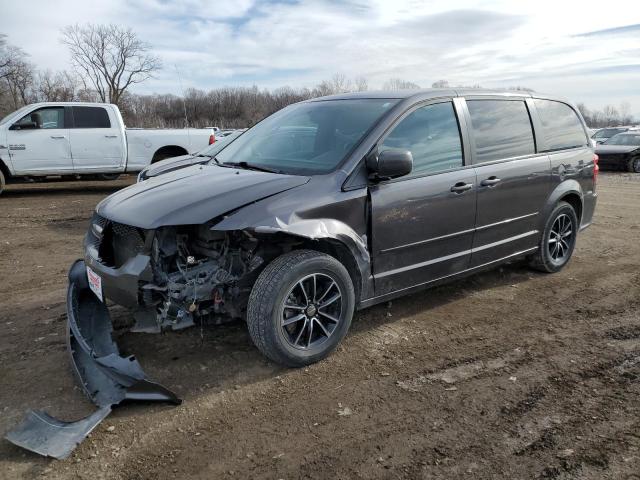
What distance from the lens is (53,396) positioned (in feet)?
10.2

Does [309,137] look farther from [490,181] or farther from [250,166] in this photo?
[490,181]

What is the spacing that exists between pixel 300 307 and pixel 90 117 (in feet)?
32.5

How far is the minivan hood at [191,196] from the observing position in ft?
10.3

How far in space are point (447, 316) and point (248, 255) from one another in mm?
1963

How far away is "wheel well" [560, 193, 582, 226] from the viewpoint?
17.8ft

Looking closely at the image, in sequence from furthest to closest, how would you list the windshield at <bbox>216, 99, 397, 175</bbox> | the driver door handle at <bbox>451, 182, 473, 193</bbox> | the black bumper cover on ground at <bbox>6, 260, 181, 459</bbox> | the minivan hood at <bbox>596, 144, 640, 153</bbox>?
the minivan hood at <bbox>596, 144, 640, 153</bbox>, the driver door handle at <bbox>451, 182, 473, 193</bbox>, the windshield at <bbox>216, 99, 397, 175</bbox>, the black bumper cover on ground at <bbox>6, 260, 181, 459</bbox>

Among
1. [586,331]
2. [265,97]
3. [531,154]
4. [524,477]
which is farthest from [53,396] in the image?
[265,97]

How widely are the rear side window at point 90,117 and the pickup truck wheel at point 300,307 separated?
381 inches

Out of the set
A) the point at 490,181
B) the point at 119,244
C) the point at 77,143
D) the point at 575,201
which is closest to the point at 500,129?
the point at 490,181

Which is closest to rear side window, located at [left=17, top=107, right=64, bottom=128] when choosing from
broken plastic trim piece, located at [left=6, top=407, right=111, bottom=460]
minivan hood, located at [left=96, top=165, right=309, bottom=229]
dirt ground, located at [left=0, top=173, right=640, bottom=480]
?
dirt ground, located at [left=0, top=173, right=640, bottom=480]

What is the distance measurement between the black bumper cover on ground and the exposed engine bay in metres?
0.32

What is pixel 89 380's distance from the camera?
310cm

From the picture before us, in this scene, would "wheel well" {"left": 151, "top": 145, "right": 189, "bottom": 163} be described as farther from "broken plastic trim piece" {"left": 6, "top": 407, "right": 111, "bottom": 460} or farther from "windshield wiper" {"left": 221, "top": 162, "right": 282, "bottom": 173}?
"broken plastic trim piece" {"left": 6, "top": 407, "right": 111, "bottom": 460}

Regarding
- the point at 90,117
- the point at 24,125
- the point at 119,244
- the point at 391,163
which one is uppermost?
the point at 90,117
